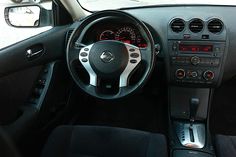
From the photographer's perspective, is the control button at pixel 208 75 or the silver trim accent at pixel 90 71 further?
the control button at pixel 208 75

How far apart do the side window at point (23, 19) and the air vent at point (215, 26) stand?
3.00 ft

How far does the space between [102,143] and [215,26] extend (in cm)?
88

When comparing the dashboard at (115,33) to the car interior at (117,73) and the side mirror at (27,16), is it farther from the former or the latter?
the side mirror at (27,16)

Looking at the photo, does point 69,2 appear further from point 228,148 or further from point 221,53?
point 228,148

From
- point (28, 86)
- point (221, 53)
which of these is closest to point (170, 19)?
point (221, 53)

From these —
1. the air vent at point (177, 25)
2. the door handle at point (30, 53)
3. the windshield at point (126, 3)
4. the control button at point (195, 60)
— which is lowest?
the control button at point (195, 60)

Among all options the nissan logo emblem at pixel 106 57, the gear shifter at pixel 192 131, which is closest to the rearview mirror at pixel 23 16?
the nissan logo emblem at pixel 106 57

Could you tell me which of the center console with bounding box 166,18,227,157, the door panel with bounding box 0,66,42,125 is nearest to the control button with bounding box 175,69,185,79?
the center console with bounding box 166,18,227,157

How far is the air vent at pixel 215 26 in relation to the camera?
2.03 meters

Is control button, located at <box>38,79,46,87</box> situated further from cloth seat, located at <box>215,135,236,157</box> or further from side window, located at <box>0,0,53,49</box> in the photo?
cloth seat, located at <box>215,135,236,157</box>

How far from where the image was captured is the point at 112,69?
6.09 feet

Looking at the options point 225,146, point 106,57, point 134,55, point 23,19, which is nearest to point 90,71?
point 106,57

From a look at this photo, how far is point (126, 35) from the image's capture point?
6.56 ft

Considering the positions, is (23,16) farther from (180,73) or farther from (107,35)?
(180,73)
